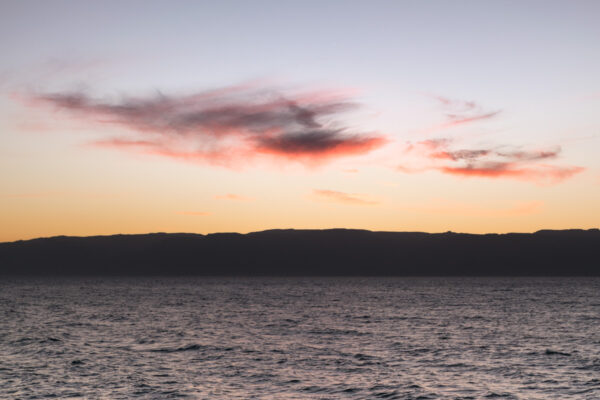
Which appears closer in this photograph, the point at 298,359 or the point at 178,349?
the point at 298,359

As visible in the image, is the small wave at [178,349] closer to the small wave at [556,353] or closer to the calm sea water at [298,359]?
the calm sea water at [298,359]

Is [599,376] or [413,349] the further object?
[413,349]

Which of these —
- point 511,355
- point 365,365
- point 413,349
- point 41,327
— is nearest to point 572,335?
point 511,355

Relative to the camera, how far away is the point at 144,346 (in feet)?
176

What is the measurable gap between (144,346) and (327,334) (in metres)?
20.2

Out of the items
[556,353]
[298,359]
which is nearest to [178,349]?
[298,359]

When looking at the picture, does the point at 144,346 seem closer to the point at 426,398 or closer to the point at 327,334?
the point at 327,334

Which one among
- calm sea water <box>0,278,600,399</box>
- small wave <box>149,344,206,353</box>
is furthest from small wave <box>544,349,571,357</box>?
small wave <box>149,344,206,353</box>

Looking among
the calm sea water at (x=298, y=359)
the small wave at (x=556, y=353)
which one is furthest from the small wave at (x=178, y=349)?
the small wave at (x=556, y=353)

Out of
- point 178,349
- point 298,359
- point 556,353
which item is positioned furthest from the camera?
point 178,349

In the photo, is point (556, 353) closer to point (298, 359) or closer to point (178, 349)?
point (298, 359)

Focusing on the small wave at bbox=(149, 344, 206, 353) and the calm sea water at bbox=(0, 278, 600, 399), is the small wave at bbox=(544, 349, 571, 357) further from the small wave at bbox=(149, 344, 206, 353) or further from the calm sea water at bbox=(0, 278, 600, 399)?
the small wave at bbox=(149, 344, 206, 353)

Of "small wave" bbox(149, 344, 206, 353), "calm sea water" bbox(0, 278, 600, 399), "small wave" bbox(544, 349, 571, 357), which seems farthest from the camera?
"small wave" bbox(149, 344, 206, 353)

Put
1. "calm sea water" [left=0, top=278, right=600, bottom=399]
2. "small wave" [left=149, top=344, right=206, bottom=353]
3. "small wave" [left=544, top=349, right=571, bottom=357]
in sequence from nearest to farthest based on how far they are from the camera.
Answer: "calm sea water" [left=0, top=278, right=600, bottom=399]
"small wave" [left=544, top=349, right=571, bottom=357]
"small wave" [left=149, top=344, right=206, bottom=353]
